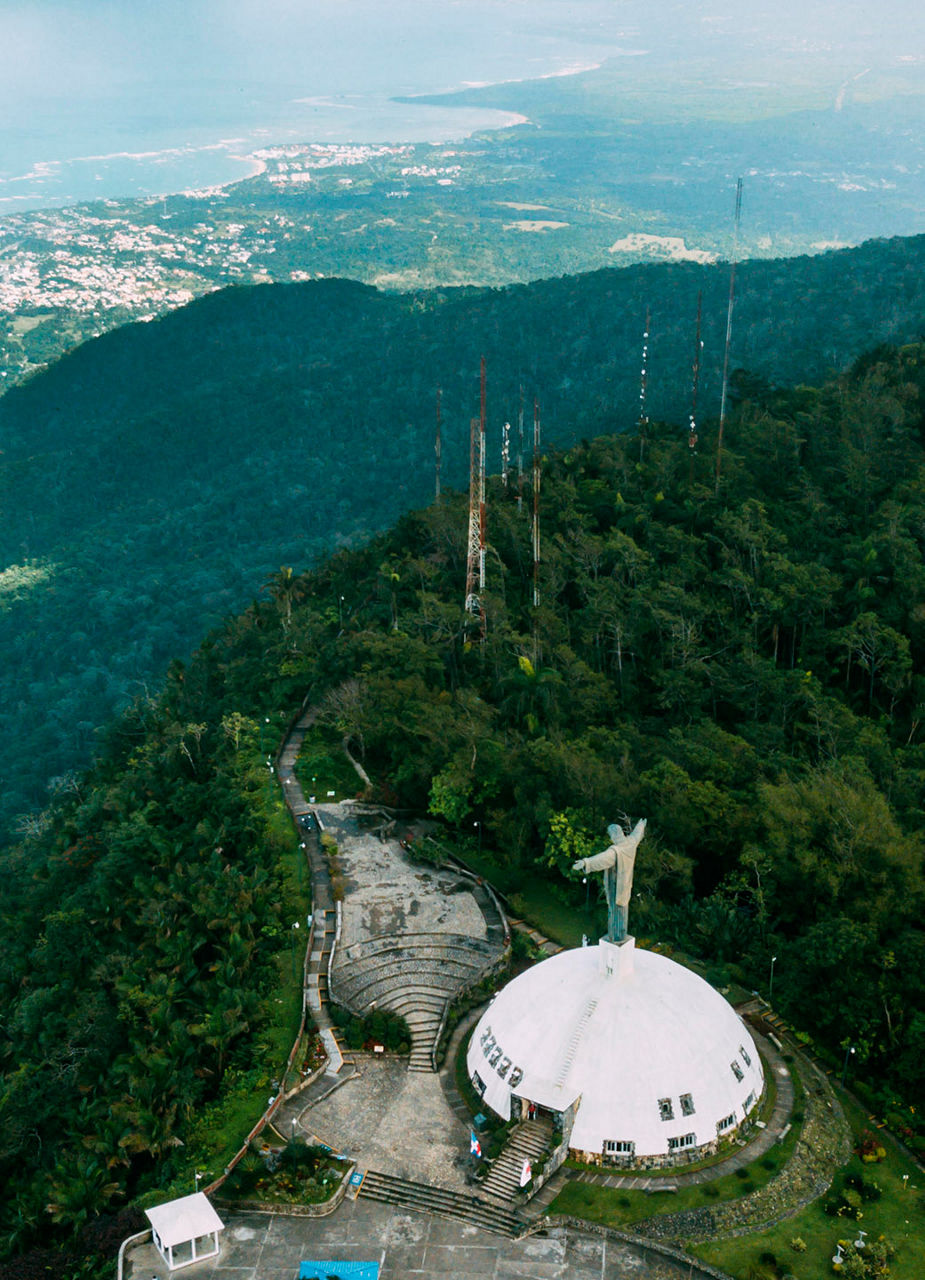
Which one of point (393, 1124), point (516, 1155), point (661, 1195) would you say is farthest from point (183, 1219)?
point (661, 1195)

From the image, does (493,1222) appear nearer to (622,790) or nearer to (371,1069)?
(371,1069)

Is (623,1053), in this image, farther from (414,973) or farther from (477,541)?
(477,541)

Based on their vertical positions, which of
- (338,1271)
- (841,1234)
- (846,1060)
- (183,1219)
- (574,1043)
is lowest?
(846,1060)

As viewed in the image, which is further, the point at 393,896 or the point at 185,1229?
the point at 393,896

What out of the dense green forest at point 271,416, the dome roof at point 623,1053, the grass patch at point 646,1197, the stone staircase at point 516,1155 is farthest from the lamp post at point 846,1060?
the dense green forest at point 271,416

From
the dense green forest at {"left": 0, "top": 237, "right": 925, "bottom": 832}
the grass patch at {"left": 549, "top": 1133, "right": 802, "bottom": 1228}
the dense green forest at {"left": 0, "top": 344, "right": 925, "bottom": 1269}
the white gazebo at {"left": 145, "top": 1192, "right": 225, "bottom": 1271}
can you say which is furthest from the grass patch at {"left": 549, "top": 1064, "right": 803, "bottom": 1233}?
the dense green forest at {"left": 0, "top": 237, "right": 925, "bottom": 832}

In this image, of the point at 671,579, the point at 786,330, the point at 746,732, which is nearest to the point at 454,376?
the point at 786,330

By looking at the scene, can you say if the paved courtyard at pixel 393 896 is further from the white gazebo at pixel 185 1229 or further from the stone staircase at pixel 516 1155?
the white gazebo at pixel 185 1229
